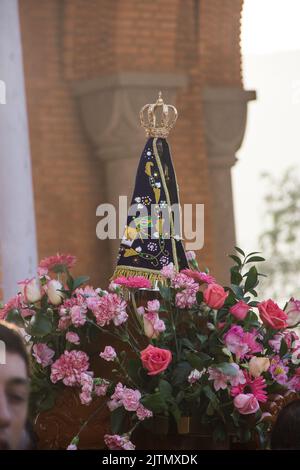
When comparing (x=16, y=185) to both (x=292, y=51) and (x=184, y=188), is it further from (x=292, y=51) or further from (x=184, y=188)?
(x=292, y=51)

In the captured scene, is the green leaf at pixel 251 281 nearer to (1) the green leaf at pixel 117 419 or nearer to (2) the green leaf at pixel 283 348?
(2) the green leaf at pixel 283 348

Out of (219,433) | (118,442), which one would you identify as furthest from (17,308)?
(219,433)

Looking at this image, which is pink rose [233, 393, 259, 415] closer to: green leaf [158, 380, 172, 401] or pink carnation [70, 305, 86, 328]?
green leaf [158, 380, 172, 401]

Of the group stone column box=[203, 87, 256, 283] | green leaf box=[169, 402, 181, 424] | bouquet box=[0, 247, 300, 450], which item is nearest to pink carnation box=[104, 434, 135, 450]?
bouquet box=[0, 247, 300, 450]

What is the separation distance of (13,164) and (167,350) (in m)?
2.54

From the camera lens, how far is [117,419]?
235 centimetres

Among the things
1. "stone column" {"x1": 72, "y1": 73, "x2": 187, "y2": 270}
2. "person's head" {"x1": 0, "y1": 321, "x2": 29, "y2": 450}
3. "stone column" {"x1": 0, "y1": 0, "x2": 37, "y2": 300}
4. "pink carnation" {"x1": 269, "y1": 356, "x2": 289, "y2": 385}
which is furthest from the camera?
"stone column" {"x1": 72, "y1": 73, "x2": 187, "y2": 270}

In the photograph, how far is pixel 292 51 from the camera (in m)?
8.40

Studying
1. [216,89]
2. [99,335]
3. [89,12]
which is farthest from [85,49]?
[99,335]

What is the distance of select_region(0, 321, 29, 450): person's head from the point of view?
1626mm

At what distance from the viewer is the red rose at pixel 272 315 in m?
2.46

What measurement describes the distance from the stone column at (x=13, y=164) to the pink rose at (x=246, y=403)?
7.81 ft

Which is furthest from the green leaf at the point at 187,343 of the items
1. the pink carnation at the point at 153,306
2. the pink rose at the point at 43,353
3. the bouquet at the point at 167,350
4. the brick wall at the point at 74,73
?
the brick wall at the point at 74,73

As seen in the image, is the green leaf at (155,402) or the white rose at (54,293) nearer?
the green leaf at (155,402)
